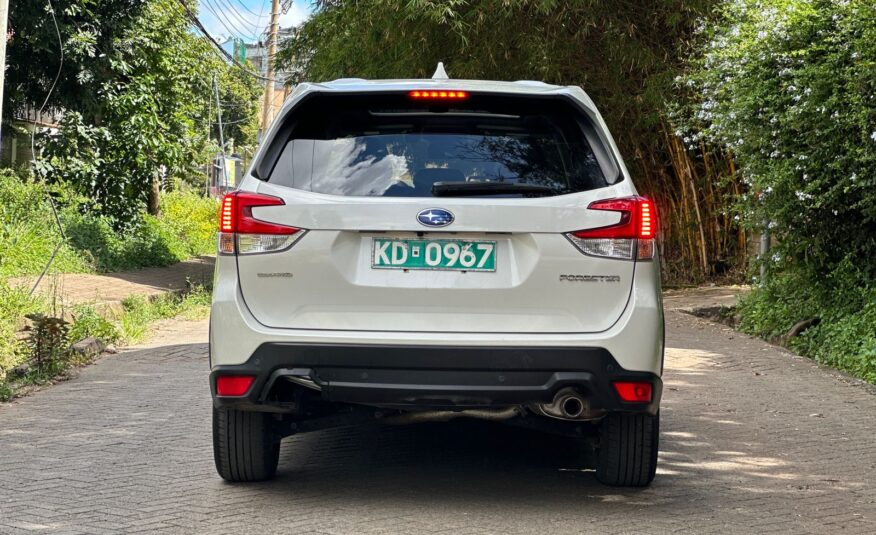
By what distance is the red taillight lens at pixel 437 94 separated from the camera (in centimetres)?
491

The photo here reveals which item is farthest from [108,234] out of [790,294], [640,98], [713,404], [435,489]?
[435,489]

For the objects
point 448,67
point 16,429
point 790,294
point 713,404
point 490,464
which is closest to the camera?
point 490,464

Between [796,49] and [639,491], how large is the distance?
6.41 metres

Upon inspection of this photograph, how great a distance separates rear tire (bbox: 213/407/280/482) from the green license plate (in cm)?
104

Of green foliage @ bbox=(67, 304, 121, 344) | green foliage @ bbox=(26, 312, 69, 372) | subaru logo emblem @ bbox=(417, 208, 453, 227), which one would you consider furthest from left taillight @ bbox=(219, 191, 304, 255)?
green foliage @ bbox=(67, 304, 121, 344)

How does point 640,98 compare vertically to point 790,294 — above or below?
above

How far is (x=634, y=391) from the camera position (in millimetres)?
4684

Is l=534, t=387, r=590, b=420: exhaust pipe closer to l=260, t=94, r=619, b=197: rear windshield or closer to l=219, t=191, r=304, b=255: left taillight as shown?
l=260, t=94, r=619, b=197: rear windshield

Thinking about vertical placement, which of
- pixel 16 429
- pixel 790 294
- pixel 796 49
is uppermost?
pixel 796 49

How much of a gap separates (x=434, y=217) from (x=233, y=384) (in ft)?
3.58

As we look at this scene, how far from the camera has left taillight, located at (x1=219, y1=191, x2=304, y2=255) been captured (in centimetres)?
467

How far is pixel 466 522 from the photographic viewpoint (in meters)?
4.75

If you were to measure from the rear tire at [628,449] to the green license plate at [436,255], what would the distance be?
102 cm

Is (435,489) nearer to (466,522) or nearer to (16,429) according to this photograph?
(466,522)
